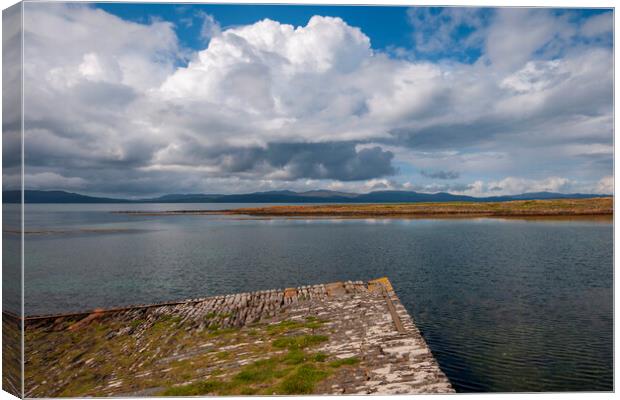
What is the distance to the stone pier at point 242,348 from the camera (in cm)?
1416

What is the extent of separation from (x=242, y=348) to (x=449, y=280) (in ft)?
78.1

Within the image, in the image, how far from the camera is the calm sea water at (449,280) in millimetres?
18984

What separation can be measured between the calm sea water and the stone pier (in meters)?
4.50

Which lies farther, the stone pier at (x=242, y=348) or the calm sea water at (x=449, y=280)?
the calm sea water at (x=449, y=280)

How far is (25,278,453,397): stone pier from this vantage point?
14156 mm

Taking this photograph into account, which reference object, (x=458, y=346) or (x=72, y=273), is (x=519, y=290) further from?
(x=72, y=273)

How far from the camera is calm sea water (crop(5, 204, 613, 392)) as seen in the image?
62.3 feet

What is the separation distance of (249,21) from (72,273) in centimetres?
4023

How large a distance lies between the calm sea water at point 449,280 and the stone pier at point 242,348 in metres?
4.50

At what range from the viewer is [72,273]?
147ft

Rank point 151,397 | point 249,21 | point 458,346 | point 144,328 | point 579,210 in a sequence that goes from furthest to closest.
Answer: point 579,210 < point 144,328 < point 458,346 < point 249,21 < point 151,397

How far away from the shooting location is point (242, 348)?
1798cm

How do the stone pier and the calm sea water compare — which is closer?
the stone pier

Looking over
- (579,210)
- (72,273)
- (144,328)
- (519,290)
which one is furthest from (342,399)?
(579,210)
